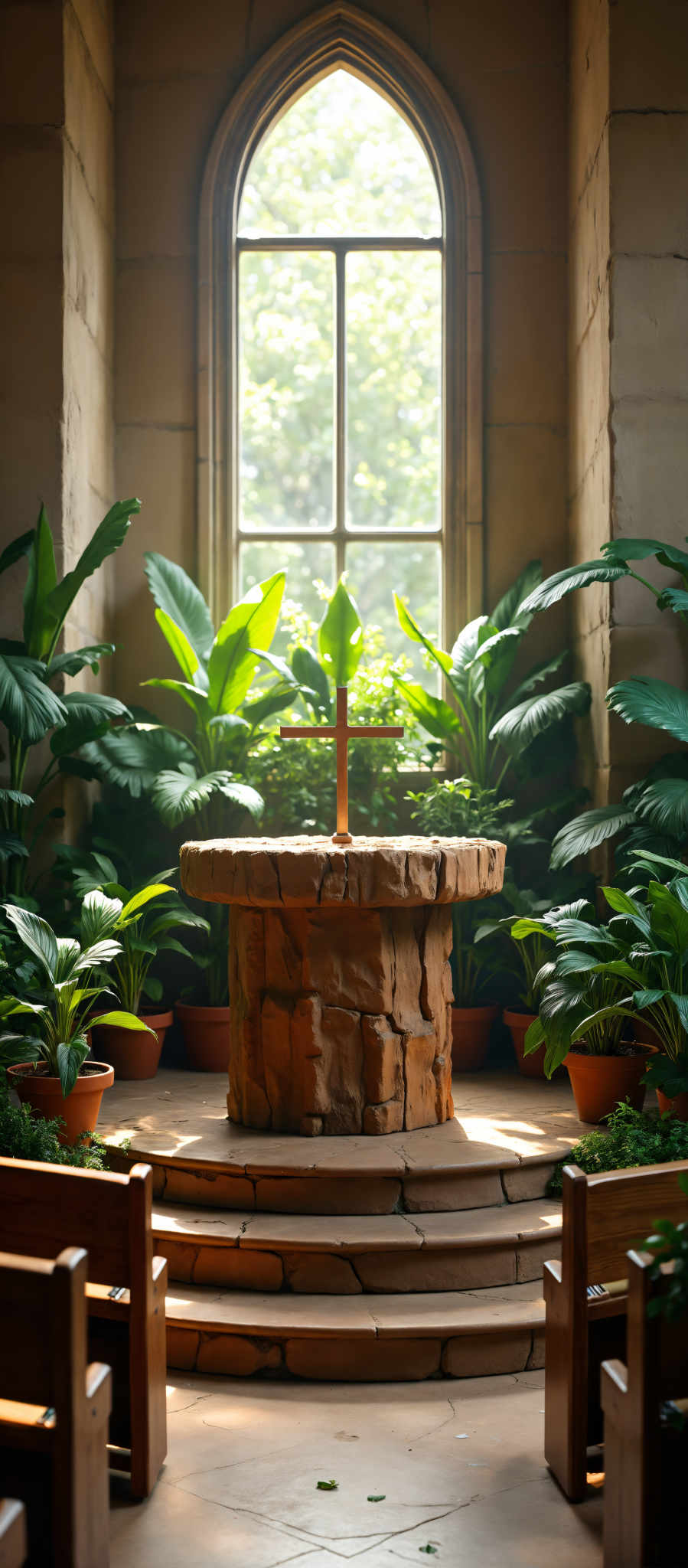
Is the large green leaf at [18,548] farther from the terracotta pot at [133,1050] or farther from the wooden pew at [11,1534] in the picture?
the wooden pew at [11,1534]

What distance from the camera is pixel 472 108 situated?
5.11m

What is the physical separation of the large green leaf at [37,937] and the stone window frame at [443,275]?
6.99ft

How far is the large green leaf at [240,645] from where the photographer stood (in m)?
4.56

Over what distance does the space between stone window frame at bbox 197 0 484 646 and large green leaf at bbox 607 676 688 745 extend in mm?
1481

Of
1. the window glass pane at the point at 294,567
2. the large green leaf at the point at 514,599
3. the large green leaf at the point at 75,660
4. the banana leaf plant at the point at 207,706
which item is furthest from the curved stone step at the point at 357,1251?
the window glass pane at the point at 294,567

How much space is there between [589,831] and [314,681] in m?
1.30

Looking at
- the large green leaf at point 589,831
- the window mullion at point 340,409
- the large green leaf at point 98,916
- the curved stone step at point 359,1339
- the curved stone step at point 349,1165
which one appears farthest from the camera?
the window mullion at point 340,409

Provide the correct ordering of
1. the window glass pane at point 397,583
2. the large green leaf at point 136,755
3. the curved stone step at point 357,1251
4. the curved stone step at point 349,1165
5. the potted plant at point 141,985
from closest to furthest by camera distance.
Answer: the curved stone step at point 357,1251, the curved stone step at point 349,1165, the potted plant at point 141,985, the large green leaf at point 136,755, the window glass pane at point 397,583

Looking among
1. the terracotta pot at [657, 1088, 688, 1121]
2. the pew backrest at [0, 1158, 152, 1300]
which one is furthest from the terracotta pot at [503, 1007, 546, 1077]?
the pew backrest at [0, 1158, 152, 1300]

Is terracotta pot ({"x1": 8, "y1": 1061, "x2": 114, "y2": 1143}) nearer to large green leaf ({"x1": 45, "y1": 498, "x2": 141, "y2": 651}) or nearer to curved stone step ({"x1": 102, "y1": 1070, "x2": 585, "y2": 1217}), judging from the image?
curved stone step ({"x1": 102, "y1": 1070, "x2": 585, "y2": 1217})

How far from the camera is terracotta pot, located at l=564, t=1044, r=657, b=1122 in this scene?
11.6 feet

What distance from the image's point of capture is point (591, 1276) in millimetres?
2148

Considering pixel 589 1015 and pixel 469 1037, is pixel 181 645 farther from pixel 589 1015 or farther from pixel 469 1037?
pixel 589 1015

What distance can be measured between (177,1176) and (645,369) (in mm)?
2941
